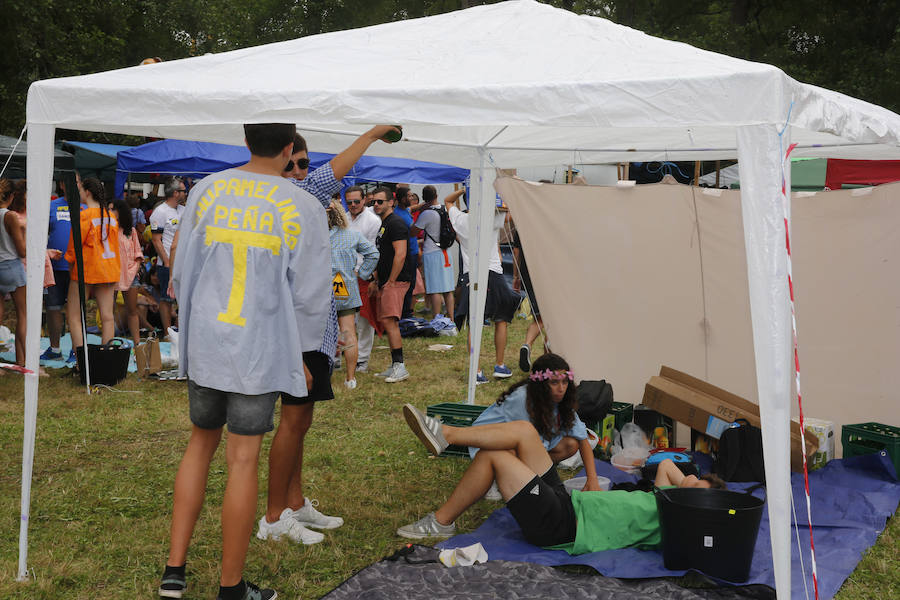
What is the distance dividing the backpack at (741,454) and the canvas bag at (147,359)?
505 centimetres

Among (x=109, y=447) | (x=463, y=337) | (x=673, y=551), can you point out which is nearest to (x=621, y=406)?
(x=673, y=551)

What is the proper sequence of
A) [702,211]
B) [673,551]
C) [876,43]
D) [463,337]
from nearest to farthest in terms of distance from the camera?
[673,551] < [702,211] < [463,337] < [876,43]

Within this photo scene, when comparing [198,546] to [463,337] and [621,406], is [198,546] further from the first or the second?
[463,337]

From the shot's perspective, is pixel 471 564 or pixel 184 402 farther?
pixel 184 402

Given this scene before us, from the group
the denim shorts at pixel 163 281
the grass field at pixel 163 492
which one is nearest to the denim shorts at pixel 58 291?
the grass field at pixel 163 492

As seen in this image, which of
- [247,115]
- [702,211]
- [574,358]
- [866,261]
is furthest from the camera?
[574,358]

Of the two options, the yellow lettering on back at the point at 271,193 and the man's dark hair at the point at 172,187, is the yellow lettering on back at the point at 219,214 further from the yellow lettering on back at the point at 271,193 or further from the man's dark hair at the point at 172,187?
the man's dark hair at the point at 172,187

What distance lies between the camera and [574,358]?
6672 mm

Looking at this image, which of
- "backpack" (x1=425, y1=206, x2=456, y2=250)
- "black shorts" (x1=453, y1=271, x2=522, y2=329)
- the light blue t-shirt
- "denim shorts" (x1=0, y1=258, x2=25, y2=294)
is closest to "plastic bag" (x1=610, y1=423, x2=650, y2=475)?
the light blue t-shirt

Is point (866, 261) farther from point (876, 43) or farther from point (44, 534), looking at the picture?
point (876, 43)

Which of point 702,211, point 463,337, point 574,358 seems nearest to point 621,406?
point 574,358

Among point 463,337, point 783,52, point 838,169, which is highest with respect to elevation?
point 783,52

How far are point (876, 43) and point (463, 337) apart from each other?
14.1 m

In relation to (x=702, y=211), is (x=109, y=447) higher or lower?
lower
